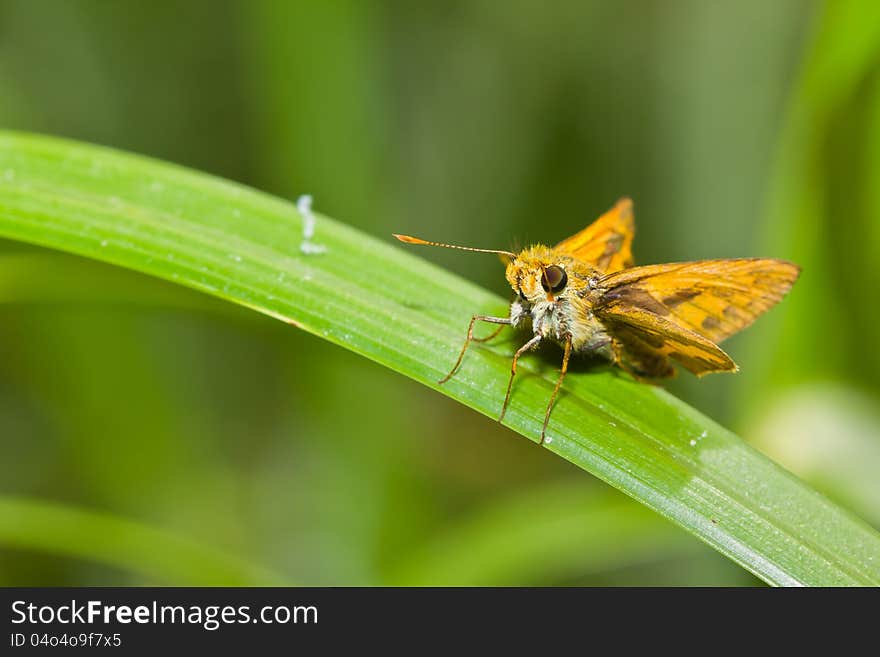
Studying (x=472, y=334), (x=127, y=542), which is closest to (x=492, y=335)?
(x=472, y=334)

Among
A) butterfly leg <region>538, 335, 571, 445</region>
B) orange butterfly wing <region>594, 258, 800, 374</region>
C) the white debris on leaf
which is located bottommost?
butterfly leg <region>538, 335, 571, 445</region>

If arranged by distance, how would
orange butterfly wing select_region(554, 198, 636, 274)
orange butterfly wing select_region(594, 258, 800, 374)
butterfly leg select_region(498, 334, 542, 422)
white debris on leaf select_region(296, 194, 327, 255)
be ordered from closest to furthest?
1. butterfly leg select_region(498, 334, 542, 422)
2. orange butterfly wing select_region(594, 258, 800, 374)
3. white debris on leaf select_region(296, 194, 327, 255)
4. orange butterfly wing select_region(554, 198, 636, 274)

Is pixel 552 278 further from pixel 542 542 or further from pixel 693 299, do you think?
pixel 542 542

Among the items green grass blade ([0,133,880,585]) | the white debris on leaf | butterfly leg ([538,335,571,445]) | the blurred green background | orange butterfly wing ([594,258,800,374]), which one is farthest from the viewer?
the blurred green background

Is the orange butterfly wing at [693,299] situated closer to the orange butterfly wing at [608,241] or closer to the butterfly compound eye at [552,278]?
the butterfly compound eye at [552,278]

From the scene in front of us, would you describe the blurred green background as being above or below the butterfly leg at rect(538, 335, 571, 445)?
above

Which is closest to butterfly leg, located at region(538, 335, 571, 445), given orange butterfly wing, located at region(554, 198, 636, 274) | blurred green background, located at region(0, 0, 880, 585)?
orange butterfly wing, located at region(554, 198, 636, 274)

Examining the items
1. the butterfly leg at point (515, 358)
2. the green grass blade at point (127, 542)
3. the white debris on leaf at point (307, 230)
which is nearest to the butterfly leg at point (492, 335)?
the butterfly leg at point (515, 358)

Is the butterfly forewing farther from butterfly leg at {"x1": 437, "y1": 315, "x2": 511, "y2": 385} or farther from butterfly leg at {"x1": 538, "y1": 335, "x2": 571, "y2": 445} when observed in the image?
butterfly leg at {"x1": 437, "y1": 315, "x2": 511, "y2": 385}
